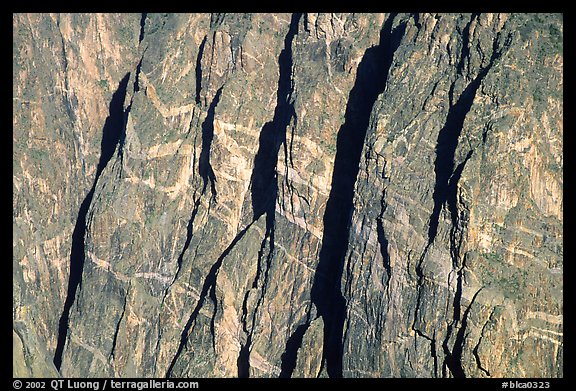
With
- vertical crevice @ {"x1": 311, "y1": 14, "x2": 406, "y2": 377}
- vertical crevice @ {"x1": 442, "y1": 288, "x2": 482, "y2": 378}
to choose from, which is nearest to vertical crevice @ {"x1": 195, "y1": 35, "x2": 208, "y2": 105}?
vertical crevice @ {"x1": 311, "y1": 14, "x2": 406, "y2": 377}

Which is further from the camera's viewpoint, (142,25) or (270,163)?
(142,25)

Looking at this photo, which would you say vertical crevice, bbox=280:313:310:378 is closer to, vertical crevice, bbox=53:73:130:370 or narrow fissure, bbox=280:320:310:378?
narrow fissure, bbox=280:320:310:378

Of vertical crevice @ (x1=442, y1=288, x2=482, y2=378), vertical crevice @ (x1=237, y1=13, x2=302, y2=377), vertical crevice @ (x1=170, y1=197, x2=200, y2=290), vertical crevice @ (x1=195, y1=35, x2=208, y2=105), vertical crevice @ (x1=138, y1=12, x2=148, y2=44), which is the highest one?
vertical crevice @ (x1=138, y1=12, x2=148, y2=44)

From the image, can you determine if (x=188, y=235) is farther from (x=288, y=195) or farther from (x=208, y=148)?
(x=288, y=195)

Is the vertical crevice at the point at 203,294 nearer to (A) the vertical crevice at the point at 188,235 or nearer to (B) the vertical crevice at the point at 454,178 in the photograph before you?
(A) the vertical crevice at the point at 188,235

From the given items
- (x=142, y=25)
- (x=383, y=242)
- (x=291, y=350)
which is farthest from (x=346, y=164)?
(x=142, y=25)

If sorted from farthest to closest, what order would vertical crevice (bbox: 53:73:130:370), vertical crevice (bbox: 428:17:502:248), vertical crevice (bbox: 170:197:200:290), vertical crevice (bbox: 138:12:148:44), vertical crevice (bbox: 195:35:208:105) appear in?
vertical crevice (bbox: 138:12:148:44)
vertical crevice (bbox: 53:73:130:370)
vertical crevice (bbox: 195:35:208:105)
vertical crevice (bbox: 170:197:200:290)
vertical crevice (bbox: 428:17:502:248)

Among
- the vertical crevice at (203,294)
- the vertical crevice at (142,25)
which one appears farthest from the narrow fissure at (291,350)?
the vertical crevice at (142,25)

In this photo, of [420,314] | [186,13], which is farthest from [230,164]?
[420,314]
